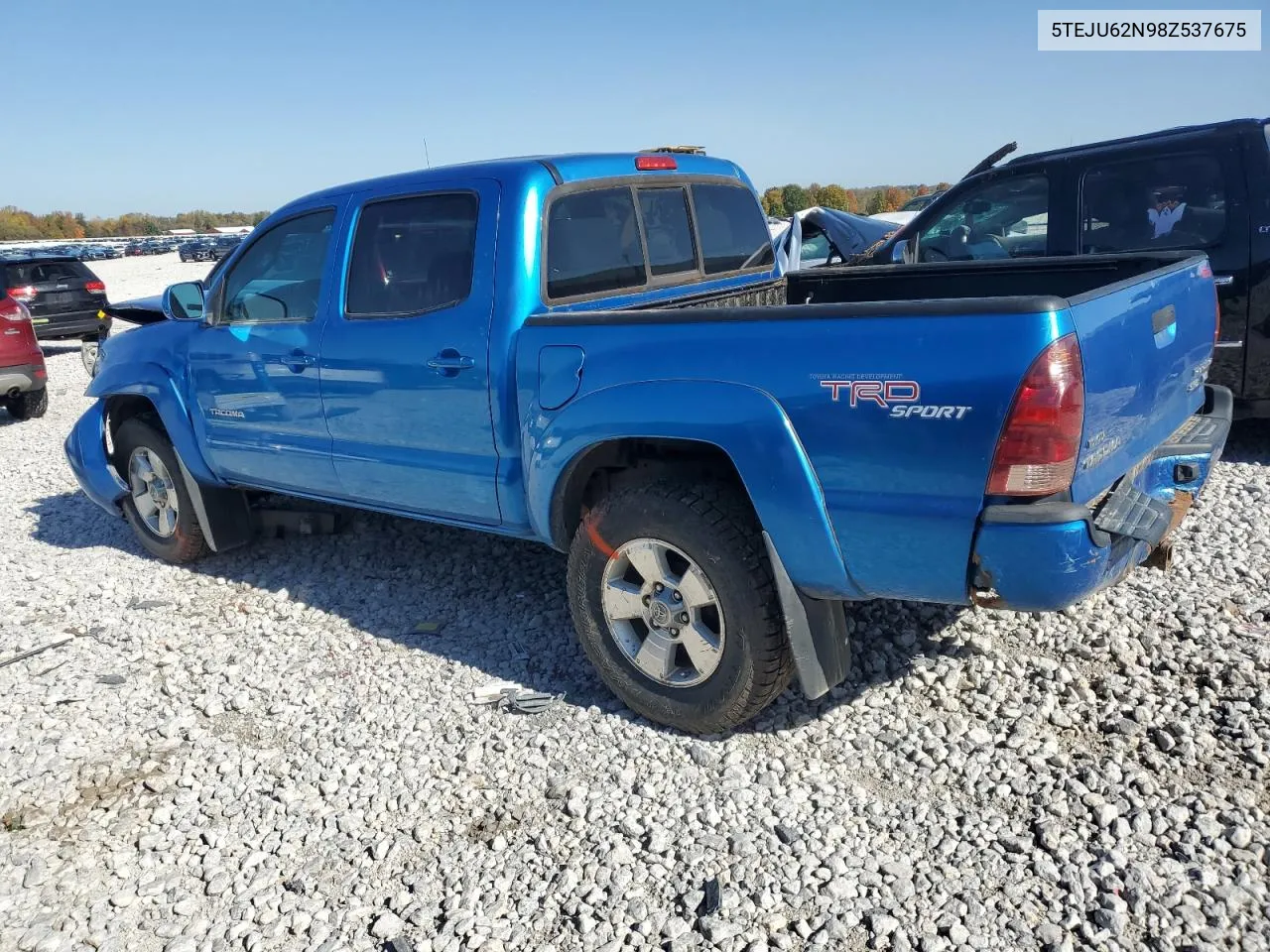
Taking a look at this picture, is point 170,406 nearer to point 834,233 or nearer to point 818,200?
point 834,233

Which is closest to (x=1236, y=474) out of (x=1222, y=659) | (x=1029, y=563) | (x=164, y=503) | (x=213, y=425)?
(x=1222, y=659)

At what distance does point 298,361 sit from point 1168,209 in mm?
5100

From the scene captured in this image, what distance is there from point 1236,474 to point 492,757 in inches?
184

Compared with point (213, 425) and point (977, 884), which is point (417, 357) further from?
point (977, 884)

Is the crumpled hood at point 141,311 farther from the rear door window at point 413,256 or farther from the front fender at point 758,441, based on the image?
the front fender at point 758,441

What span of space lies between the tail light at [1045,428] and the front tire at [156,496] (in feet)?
14.7

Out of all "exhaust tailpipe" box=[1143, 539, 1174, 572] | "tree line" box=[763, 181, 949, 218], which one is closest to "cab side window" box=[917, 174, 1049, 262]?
"exhaust tailpipe" box=[1143, 539, 1174, 572]

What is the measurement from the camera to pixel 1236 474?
18.7 ft

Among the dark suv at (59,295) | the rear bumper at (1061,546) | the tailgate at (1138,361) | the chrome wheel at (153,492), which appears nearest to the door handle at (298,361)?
the chrome wheel at (153,492)

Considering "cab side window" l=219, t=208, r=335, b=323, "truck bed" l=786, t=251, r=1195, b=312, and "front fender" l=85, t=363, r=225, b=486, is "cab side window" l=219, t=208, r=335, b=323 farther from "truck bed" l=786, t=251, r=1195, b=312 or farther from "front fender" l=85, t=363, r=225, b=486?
"truck bed" l=786, t=251, r=1195, b=312

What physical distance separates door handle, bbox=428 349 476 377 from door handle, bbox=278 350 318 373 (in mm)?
835

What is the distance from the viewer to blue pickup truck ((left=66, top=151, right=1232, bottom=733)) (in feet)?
8.72

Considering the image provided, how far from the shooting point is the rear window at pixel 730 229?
181 inches

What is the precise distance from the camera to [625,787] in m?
3.24
